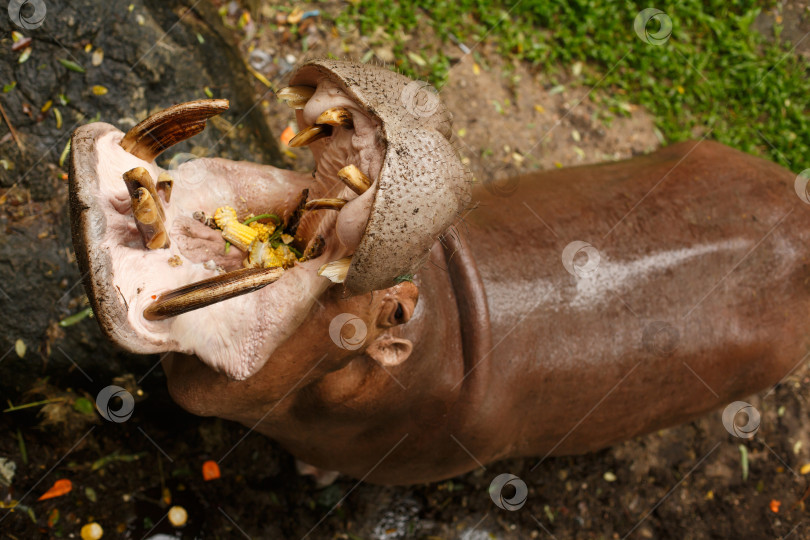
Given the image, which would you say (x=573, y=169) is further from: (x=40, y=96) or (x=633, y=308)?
(x=40, y=96)

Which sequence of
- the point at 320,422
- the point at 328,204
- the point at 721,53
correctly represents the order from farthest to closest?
the point at 721,53 < the point at 320,422 < the point at 328,204

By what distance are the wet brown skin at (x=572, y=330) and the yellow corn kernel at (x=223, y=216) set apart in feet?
2.14

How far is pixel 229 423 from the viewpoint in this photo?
3.51 metres

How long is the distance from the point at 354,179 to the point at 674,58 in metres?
4.28

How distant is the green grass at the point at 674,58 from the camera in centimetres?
466

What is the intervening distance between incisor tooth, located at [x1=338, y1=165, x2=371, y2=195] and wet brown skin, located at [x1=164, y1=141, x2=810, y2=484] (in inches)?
A: 37.0

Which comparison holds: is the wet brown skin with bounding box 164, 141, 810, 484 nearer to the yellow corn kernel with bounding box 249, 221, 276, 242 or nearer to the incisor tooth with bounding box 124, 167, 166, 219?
the yellow corn kernel with bounding box 249, 221, 276, 242

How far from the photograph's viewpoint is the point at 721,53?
16.7ft

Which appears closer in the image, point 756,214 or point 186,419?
point 756,214

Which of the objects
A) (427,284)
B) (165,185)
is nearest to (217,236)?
(165,185)

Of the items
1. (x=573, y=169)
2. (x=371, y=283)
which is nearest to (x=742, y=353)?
(x=573, y=169)

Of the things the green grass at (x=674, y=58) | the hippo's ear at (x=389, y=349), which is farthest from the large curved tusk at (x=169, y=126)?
the green grass at (x=674, y=58)

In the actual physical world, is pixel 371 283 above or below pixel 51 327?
above

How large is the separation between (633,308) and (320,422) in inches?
54.8
